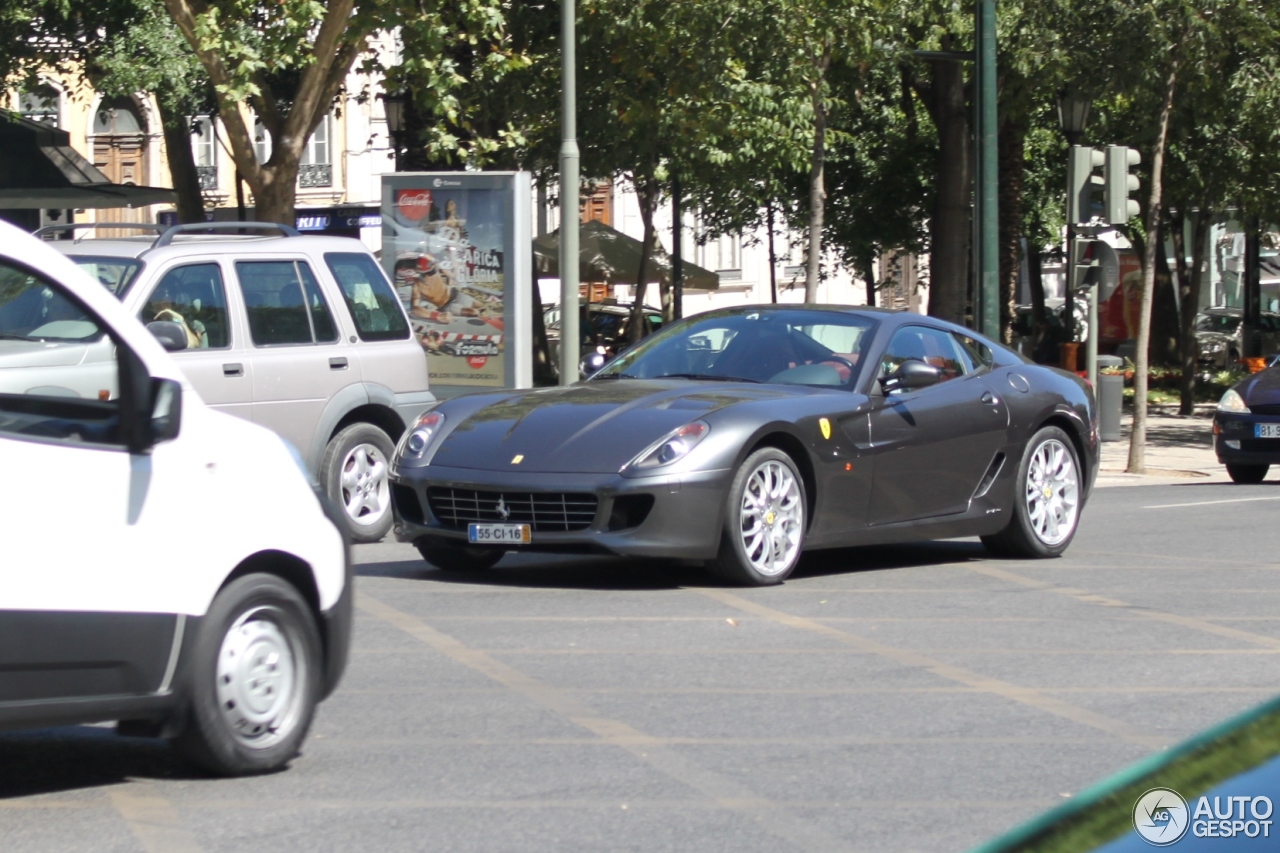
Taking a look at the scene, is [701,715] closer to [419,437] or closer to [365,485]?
[419,437]

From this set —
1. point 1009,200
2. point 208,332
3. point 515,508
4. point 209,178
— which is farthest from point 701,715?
point 209,178

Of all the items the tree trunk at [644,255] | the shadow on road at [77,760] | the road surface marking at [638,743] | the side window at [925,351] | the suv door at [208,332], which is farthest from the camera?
the tree trunk at [644,255]

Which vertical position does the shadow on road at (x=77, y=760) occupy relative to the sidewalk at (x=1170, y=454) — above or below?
above

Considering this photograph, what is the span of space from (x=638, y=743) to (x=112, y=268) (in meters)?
5.89

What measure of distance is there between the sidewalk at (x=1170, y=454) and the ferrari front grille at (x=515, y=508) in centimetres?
1050

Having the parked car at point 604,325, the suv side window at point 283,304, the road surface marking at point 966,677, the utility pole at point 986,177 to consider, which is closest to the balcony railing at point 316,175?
the parked car at point 604,325

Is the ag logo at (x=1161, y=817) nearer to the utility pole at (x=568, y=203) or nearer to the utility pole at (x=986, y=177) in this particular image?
the utility pole at (x=568, y=203)

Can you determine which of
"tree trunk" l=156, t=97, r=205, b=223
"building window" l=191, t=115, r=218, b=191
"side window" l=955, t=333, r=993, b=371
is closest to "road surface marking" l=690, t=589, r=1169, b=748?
"side window" l=955, t=333, r=993, b=371

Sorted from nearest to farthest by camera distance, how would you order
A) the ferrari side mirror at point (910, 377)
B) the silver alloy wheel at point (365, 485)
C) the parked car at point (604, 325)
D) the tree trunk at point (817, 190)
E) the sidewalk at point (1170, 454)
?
the ferrari side mirror at point (910, 377) < the silver alloy wheel at point (365, 485) < the sidewalk at point (1170, 454) < the tree trunk at point (817, 190) < the parked car at point (604, 325)

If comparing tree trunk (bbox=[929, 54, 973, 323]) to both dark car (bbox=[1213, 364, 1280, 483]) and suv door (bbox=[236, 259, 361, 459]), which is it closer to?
dark car (bbox=[1213, 364, 1280, 483])

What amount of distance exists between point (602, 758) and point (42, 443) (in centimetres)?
184

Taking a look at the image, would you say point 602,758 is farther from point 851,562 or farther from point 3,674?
point 851,562

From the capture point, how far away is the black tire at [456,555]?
924 centimetres

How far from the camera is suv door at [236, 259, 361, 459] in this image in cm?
1065
